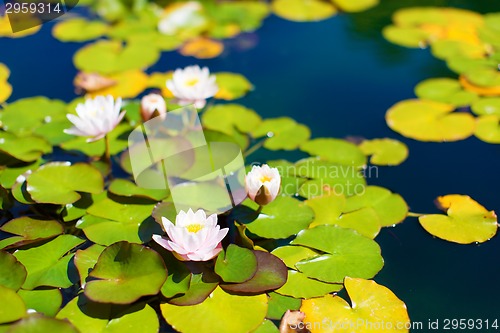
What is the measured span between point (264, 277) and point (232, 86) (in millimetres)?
1346

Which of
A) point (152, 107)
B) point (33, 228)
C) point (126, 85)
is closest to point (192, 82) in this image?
point (152, 107)

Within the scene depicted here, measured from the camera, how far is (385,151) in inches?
89.3

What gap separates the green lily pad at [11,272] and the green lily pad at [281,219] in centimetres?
74

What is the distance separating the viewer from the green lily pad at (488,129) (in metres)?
2.33

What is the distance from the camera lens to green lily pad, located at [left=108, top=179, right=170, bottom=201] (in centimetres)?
194

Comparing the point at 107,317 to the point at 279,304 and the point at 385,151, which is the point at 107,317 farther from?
the point at 385,151

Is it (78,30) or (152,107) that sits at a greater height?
(152,107)

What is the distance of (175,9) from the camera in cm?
339

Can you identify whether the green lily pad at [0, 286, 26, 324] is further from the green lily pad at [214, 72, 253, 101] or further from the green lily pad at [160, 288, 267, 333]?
the green lily pad at [214, 72, 253, 101]

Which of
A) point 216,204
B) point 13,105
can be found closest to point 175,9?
point 13,105

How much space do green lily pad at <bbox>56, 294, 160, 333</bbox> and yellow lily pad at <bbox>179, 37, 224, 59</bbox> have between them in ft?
5.86

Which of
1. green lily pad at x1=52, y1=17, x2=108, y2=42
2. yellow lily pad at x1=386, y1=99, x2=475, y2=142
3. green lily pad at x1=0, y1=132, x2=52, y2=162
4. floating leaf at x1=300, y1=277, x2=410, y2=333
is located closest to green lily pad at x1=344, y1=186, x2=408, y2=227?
floating leaf at x1=300, y1=277, x2=410, y2=333

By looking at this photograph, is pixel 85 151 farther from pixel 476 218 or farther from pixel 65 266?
pixel 476 218

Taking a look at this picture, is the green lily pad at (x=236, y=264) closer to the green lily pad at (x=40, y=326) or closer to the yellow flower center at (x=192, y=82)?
the green lily pad at (x=40, y=326)
